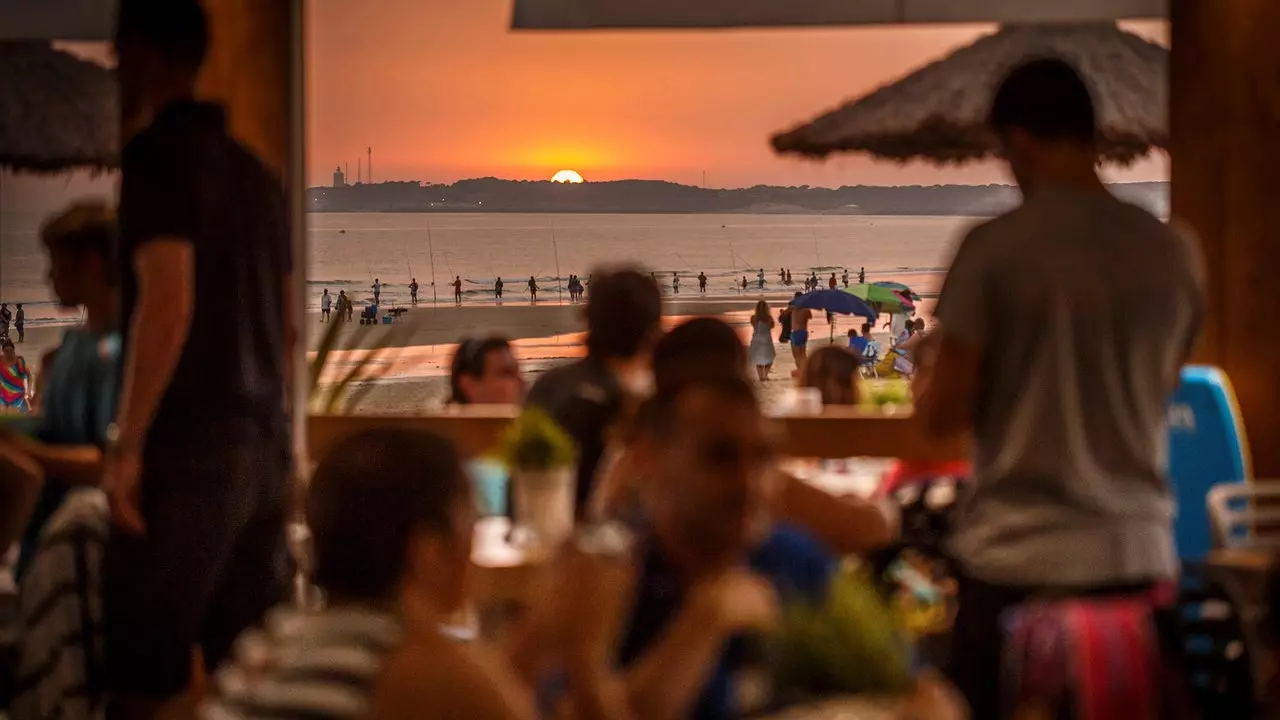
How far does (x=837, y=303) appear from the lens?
1019cm

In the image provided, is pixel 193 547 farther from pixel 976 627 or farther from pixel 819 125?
pixel 819 125

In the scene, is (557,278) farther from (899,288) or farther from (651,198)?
(651,198)

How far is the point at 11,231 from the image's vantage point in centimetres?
531

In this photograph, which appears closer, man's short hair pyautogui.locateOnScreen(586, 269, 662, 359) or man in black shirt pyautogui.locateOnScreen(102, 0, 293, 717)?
man in black shirt pyautogui.locateOnScreen(102, 0, 293, 717)

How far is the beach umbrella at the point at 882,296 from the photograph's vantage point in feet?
33.8

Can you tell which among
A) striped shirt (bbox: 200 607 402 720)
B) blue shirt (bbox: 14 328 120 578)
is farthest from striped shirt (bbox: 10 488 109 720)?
striped shirt (bbox: 200 607 402 720)

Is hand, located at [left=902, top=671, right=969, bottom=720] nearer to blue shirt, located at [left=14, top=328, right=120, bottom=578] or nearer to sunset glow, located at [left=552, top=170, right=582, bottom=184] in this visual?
blue shirt, located at [left=14, top=328, right=120, bottom=578]

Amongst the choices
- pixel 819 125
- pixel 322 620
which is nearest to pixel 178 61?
pixel 322 620

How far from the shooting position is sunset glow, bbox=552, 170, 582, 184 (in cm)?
920

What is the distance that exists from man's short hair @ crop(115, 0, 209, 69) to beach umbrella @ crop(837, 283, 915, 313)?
794 centimetres

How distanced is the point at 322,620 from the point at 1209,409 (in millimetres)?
2605

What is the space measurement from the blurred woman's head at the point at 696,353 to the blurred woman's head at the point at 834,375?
2.14 metres

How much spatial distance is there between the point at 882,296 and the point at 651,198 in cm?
191

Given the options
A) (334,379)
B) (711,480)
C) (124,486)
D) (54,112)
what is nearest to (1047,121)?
(711,480)
